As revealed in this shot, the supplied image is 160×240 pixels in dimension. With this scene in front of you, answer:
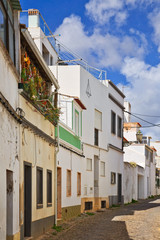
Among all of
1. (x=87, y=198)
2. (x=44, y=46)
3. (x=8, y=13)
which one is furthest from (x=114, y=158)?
(x=8, y=13)

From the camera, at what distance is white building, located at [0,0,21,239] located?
9086 millimetres

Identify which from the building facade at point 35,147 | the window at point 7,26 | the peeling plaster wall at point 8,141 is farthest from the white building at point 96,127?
the window at point 7,26

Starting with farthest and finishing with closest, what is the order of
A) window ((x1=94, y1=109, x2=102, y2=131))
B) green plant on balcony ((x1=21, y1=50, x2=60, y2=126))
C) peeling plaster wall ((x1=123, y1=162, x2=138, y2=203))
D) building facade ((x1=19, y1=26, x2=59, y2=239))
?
peeling plaster wall ((x1=123, y1=162, x2=138, y2=203)) → window ((x1=94, y1=109, x2=102, y2=131)) → green plant on balcony ((x1=21, y1=50, x2=60, y2=126)) → building facade ((x1=19, y1=26, x2=59, y2=239))

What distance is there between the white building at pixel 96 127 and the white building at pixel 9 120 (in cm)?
1088

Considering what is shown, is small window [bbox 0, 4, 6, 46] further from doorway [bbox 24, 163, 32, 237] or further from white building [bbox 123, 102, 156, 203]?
white building [bbox 123, 102, 156, 203]

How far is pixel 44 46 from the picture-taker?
26.4m

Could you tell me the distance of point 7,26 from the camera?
10.2 meters

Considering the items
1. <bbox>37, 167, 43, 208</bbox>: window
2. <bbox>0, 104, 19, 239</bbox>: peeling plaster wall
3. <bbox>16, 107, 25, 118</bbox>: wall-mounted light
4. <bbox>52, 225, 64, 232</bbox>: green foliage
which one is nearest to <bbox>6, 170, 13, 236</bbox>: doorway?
<bbox>0, 104, 19, 239</bbox>: peeling plaster wall

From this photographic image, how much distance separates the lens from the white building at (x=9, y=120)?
9.09 metres

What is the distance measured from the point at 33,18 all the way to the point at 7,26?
54.2ft

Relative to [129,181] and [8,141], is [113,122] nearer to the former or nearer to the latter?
[129,181]

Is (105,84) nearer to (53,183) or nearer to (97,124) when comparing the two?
(97,124)

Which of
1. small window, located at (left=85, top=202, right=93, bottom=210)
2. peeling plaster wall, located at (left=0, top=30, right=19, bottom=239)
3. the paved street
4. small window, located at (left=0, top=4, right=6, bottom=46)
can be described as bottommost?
small window, located at (left=85, top=202, right=93, bottom=210)

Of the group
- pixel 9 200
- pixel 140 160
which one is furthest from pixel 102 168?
pixel 140 160
